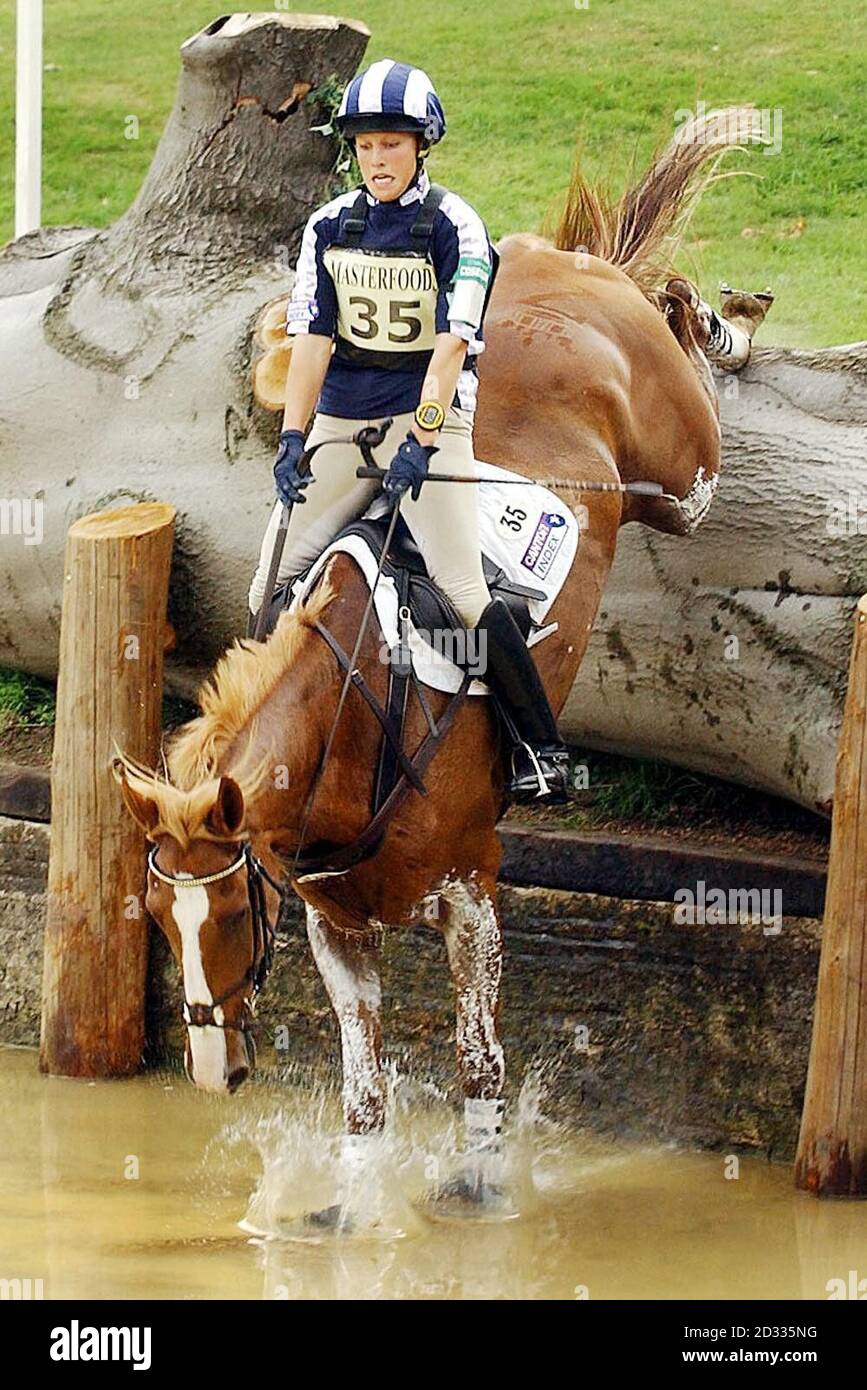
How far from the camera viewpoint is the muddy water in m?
4.92

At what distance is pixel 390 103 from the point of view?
4.76 metres

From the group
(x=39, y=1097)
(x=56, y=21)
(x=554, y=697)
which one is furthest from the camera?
(x=56, y=21)

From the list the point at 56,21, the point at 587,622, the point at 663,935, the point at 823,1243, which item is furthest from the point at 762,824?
the point at 56,21

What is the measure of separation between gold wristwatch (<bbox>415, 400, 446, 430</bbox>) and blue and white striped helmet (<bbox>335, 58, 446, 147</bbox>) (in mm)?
644

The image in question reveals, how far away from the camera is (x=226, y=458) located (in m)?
6.79

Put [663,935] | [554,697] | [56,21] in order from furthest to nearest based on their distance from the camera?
[56,21], [663,935], [554,697]

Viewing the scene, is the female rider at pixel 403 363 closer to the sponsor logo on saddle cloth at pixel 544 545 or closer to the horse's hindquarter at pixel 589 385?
the sponsor logo on saddle cloth at pixel 544 545

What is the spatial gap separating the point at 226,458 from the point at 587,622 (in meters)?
1.76

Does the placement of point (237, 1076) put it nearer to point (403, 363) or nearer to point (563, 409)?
point (403, 363)

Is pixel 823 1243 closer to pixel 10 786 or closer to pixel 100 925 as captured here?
pixel 100 925

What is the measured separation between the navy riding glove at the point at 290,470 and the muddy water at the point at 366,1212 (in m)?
1.68

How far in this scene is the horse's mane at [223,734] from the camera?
173 inches

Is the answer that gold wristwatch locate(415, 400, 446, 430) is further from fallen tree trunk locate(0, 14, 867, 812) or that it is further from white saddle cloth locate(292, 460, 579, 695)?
fallen tree trunk locate(0, 14, 867, 812)

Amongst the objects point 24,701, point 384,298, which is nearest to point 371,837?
point 384,298
